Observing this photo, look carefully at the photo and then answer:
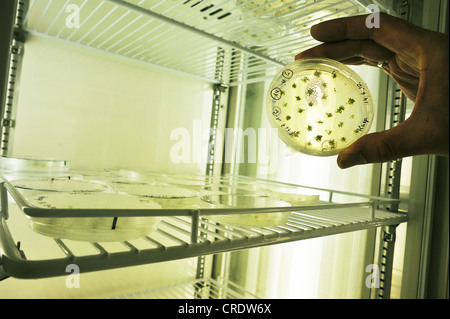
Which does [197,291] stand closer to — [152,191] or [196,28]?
[152,191]

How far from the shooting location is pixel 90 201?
0.61 metres

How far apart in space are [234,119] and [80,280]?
881mm

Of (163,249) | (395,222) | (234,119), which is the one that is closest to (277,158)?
(234,119)

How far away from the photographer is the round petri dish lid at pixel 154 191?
741 mm

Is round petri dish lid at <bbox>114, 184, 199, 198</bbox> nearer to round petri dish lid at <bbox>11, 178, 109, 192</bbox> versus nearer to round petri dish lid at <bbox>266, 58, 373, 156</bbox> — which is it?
round petri dish lid at <bbox>11, 178, 109, 192</bbox>

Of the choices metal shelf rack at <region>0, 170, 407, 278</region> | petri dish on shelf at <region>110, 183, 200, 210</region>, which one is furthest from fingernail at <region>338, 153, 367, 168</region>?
petri dish on shelf at <region>110, 183, 200, 210</region>

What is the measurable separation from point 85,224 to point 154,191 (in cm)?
26

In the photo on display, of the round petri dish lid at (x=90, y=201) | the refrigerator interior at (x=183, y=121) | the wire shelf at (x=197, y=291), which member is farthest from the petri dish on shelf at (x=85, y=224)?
the wire shelf at (x=197, y=291)

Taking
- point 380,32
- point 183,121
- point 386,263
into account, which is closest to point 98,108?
point 183,121

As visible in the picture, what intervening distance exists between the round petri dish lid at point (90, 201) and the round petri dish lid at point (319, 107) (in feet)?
1.09

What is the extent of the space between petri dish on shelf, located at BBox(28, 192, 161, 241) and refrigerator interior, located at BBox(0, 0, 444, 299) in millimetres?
217

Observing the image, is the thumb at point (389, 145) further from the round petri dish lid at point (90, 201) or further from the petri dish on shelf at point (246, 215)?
the round petri dish lid at point (90, 201)

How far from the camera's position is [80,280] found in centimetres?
111
